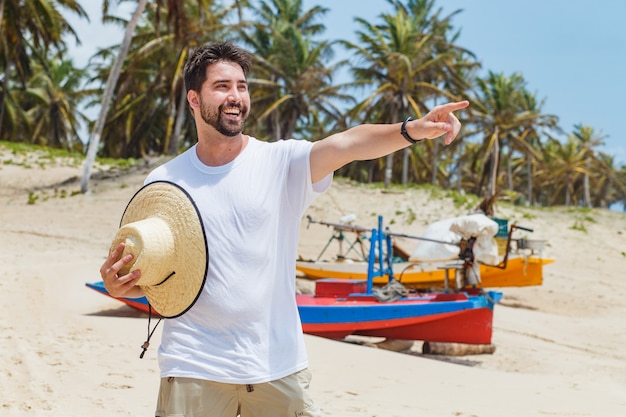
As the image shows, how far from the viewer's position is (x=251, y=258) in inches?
86.0

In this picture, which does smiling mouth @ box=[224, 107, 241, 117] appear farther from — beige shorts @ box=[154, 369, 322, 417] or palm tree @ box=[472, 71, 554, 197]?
palm tree @ box=[472, 71, 554, 197]

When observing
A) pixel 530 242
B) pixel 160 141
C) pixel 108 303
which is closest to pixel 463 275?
pixel 530 242

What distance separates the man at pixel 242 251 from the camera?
84.1 inches

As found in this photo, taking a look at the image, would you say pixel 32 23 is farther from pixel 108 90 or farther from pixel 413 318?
pixel 413 318

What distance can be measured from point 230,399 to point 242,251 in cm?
48

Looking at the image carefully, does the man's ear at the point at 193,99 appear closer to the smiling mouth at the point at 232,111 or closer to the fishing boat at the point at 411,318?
the smiling mouth at the point at 232,111

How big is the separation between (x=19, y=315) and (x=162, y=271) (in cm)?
709

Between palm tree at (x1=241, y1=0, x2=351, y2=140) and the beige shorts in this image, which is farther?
palm tree at (x1=241, y1=0, x2=351, y2=140)

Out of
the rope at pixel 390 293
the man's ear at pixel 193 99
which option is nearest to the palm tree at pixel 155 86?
the rope at pixel 390 293

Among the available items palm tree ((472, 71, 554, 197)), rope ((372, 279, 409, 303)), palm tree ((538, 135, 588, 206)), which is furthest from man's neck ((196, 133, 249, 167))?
palm tree ((538, 135, 588, 206))

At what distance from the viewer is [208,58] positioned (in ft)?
7.68

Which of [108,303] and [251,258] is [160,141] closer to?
[108,303]

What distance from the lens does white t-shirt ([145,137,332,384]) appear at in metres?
2.14

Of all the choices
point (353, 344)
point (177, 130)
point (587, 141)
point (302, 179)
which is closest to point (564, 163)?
point (587, 141)
